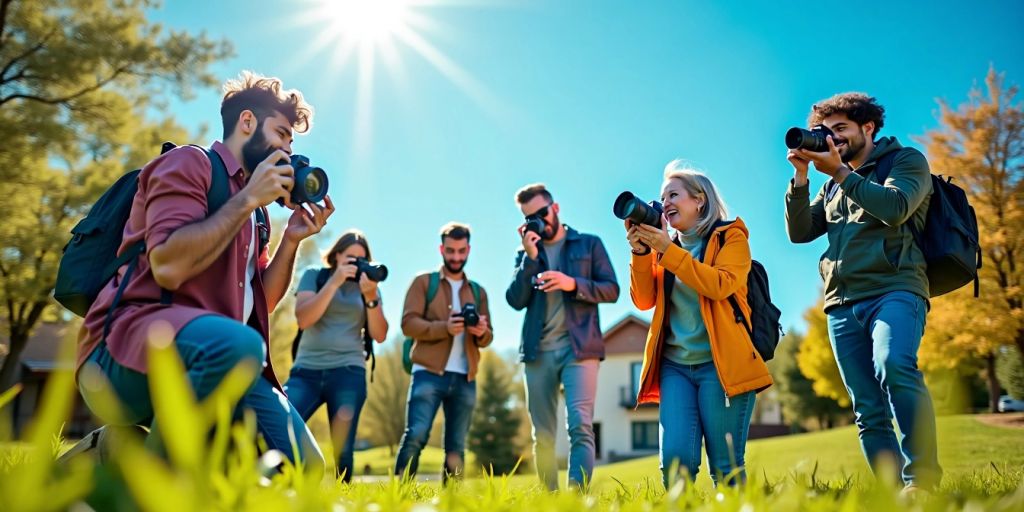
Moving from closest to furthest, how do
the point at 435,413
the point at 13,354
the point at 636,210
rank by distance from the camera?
the point at 636,210 → the point at 435,413 → the point at 13,354

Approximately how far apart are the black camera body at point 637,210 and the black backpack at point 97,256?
217cm

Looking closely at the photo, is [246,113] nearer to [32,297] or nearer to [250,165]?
[250,165]

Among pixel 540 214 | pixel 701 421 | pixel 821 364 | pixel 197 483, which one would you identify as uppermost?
pixel 821 364

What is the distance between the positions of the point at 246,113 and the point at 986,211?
2045 cm

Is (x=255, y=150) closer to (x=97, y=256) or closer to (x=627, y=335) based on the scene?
(x=97, y=256)

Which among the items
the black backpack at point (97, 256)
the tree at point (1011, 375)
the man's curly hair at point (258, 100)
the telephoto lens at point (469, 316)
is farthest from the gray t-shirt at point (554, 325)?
the tree at point (1011, 375)

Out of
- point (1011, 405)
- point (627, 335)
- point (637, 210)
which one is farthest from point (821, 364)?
point (637, 210)

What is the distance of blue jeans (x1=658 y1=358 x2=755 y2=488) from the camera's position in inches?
148

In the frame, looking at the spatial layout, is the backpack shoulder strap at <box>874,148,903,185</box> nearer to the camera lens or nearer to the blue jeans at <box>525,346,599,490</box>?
the camera lens

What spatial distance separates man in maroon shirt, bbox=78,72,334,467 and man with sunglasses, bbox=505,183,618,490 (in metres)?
2.53

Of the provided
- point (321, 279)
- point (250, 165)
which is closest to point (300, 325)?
point (321, 279)

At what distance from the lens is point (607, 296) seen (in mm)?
5480

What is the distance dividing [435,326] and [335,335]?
833 millimetres

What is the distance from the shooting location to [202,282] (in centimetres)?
267
